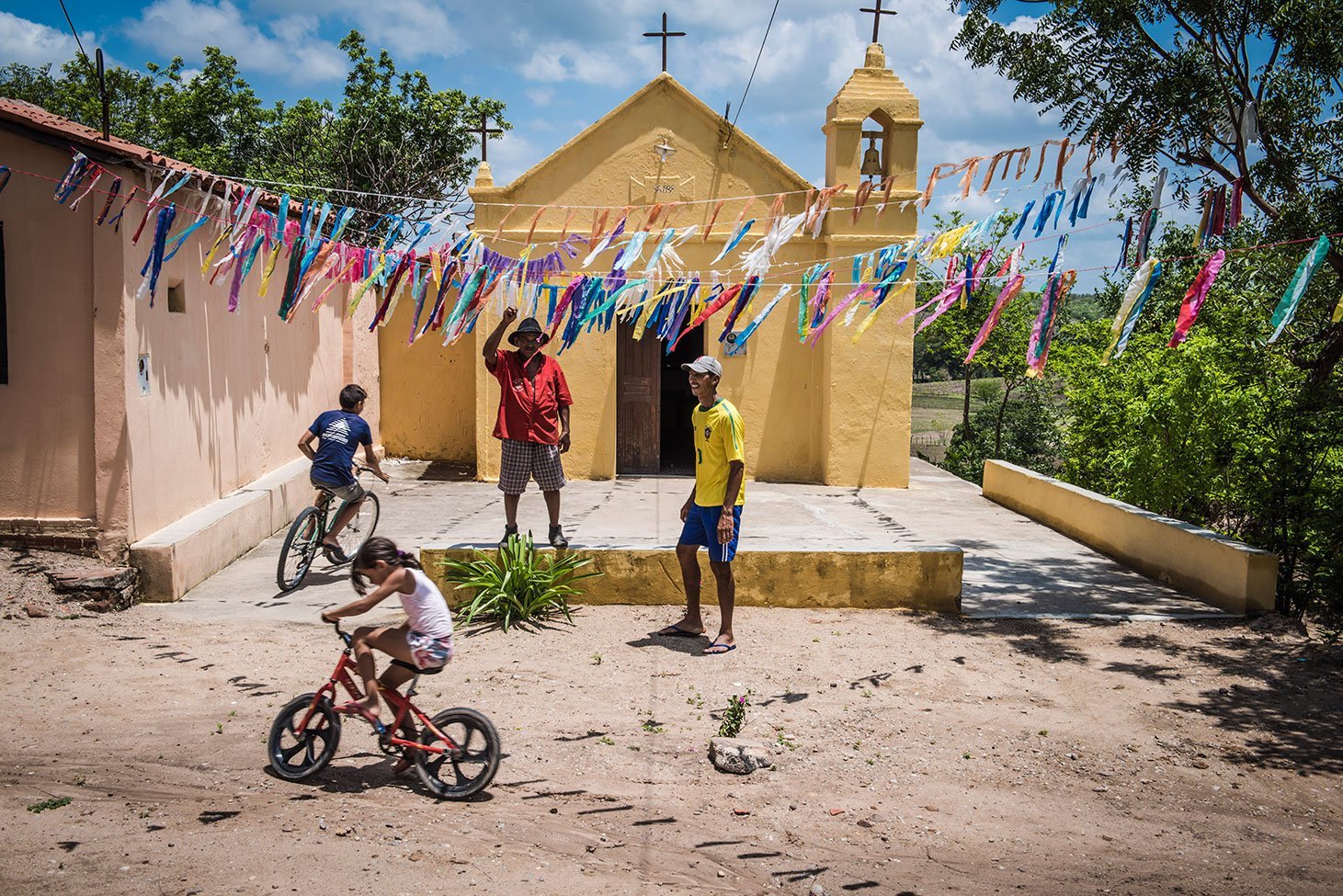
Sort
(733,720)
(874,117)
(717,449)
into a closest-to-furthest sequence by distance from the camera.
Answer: (733,720), (717,449), (874,117)

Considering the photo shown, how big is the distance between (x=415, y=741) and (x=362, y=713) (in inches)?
9.7

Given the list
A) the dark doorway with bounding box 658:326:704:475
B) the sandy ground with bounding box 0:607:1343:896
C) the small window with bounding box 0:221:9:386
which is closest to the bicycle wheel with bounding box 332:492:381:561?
the sandy ground with bounding box 0:607:1343:896

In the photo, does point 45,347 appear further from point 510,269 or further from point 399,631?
point 399,631

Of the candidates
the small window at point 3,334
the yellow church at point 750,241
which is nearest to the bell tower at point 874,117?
the yellow church at point 750,241

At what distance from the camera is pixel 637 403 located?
1409 centimetres

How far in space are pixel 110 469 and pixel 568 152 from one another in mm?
7502

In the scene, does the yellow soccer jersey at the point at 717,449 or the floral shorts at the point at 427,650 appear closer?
the floral shorts at the point at 427,650

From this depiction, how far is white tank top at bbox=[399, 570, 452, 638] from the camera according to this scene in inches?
171

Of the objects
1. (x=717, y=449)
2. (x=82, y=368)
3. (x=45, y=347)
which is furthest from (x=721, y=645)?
(x=45, y=347)

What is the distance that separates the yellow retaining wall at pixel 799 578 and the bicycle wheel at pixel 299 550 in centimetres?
116

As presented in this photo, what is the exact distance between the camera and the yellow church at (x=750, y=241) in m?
13.1

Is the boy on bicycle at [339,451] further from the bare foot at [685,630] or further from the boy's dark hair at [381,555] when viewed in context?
A: the boy's dark hair at [381,555]

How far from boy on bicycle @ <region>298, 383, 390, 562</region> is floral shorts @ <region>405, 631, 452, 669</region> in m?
3.63

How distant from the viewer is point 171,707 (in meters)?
5.30
